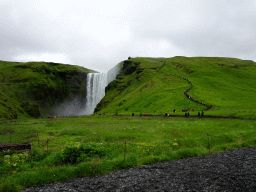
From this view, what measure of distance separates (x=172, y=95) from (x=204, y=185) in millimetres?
70661

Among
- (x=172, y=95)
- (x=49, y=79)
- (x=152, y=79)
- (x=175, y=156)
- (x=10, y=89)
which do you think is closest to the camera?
(x=175, y=156)

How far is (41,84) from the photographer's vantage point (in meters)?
137

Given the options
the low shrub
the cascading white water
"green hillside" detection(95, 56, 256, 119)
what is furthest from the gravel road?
the cascading white water

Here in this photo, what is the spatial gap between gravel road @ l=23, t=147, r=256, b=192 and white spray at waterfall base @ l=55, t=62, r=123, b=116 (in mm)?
133120

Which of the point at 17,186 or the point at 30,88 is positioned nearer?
the point at 17,186

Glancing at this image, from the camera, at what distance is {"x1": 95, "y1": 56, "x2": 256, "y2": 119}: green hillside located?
2456 inches

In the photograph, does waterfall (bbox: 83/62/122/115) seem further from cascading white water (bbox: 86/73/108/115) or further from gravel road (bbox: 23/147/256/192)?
gravel road (bbox: 23/147/256/192)

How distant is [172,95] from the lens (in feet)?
259

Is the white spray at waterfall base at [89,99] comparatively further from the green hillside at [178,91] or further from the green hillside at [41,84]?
the green hillside at [178,91]

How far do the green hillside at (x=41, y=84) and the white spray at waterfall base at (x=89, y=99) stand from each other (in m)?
5.63

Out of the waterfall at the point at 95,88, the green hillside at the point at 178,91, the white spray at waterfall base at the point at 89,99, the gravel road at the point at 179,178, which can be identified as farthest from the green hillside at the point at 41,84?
the gravel road at the point at 179,178

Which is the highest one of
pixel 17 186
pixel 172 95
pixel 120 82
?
pixel 120 82

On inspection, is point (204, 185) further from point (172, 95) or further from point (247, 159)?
point (172, 95)

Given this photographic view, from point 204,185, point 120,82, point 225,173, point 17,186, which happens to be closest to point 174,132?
point 225,173
